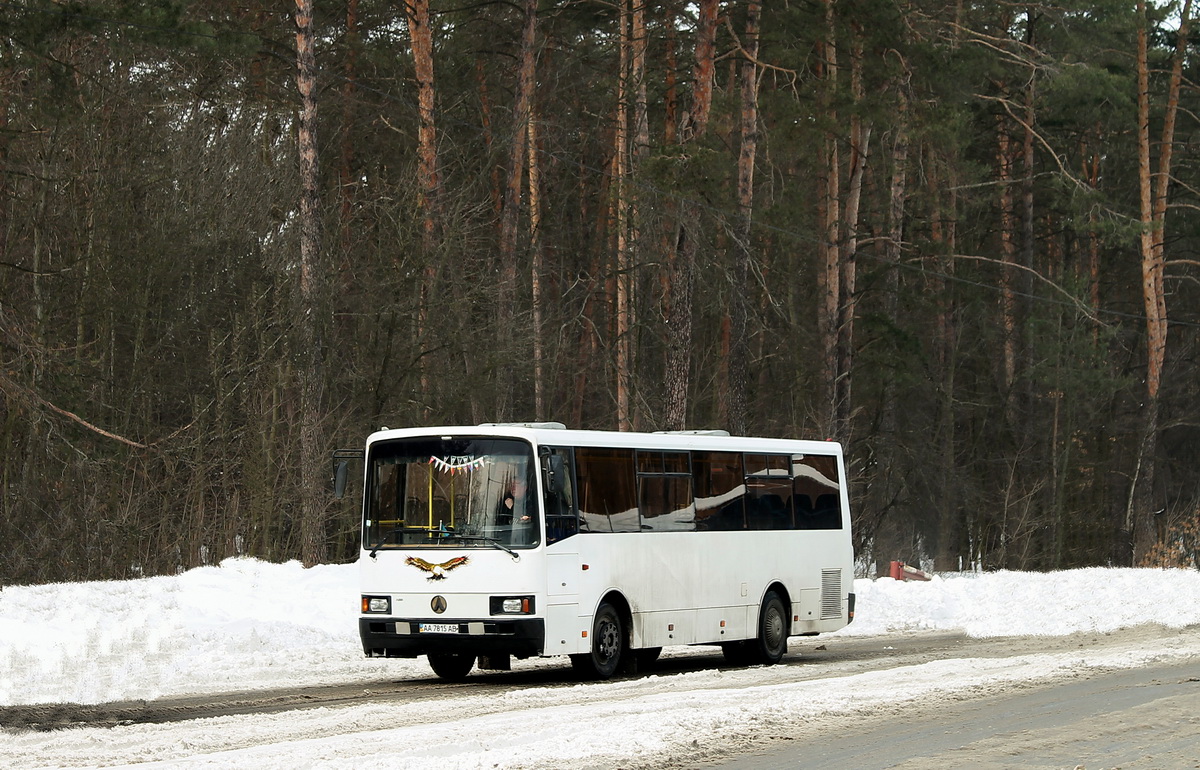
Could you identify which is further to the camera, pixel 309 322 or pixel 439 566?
pixel 309 322

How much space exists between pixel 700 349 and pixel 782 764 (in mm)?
35458

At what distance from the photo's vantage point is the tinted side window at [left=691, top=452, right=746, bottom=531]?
1895cm

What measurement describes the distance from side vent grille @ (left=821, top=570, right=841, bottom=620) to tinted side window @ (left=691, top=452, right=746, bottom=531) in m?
2.29

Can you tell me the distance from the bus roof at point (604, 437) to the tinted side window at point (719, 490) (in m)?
0.15

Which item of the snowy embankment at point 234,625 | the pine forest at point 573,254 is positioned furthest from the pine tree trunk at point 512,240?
the snowy embankment at point 234,625

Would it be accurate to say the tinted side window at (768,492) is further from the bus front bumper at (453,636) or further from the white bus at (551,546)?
the bus front bumper at (453,636)

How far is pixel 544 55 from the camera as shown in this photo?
42.9 m

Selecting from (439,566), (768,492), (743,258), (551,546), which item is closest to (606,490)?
(551,546)

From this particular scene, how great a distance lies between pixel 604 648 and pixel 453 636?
176cm

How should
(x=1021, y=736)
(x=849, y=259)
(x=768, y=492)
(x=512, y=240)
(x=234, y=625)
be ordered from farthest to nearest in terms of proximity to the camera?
(x=849, y=259), (x=512, y=240), (x=768, y=492), (x=234, y=625), (x=1021, y=736)

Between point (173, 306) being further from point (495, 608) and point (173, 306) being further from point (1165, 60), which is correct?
point (1165, 60)

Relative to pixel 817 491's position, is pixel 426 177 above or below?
above

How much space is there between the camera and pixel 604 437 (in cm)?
1748

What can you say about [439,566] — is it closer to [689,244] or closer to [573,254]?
[689,244]
